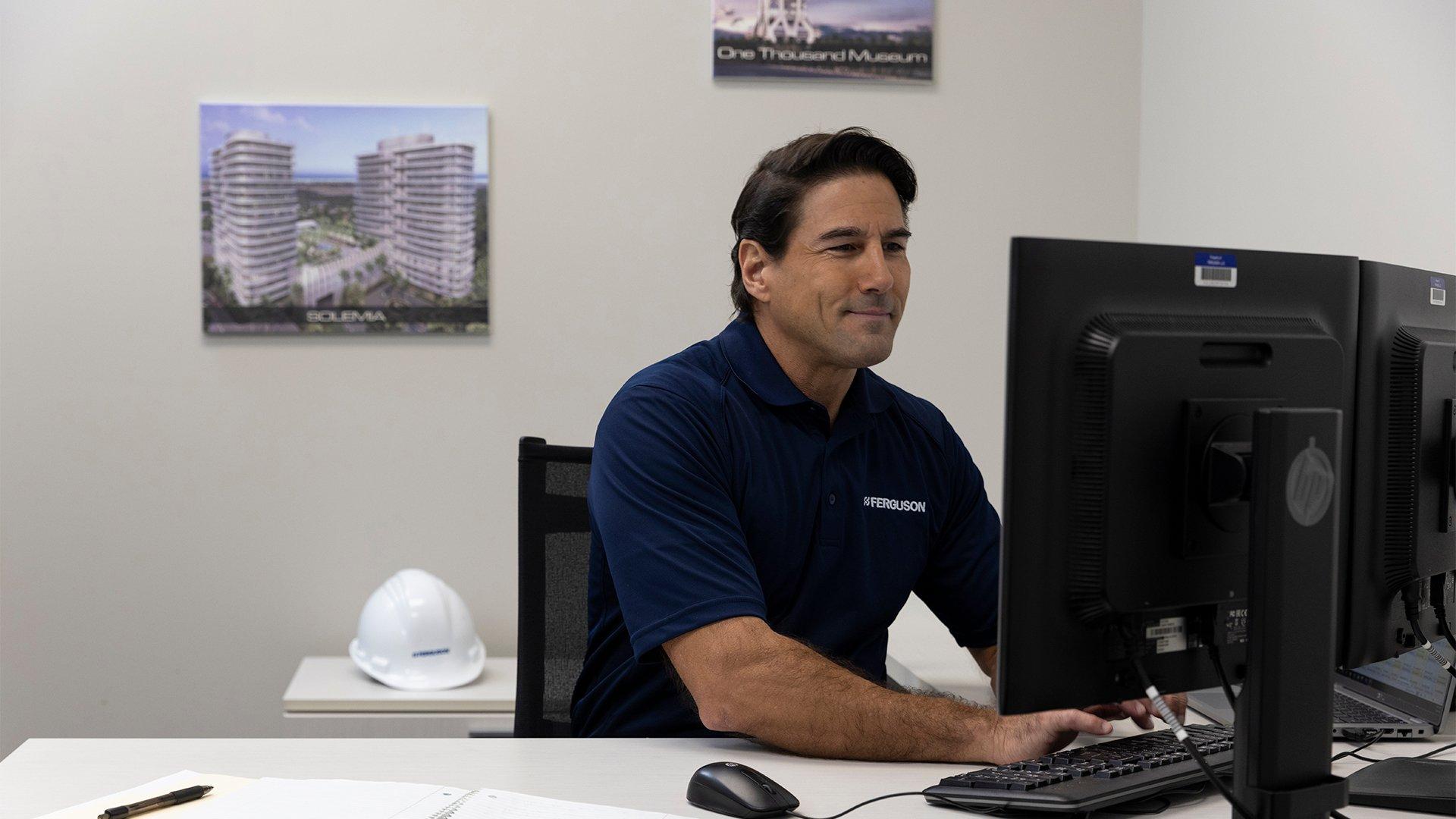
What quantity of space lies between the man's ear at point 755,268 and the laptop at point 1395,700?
809 millimetres

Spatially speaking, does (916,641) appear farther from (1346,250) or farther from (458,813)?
(458,813)

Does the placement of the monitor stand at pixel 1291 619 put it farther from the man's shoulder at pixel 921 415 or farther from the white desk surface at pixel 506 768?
the man's shoulder at pixel 921 415

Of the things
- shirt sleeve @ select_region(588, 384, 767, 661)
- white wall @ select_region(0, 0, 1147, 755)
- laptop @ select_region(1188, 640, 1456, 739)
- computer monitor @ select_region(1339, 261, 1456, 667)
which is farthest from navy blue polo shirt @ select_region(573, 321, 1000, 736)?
white wall @ select_region(0, 0, 1147, 755)

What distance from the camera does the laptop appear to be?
1478 millimetres

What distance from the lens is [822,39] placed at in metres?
3.02

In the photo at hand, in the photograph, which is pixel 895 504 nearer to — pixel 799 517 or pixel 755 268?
pixel 799 517

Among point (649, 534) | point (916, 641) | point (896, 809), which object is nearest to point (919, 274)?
point (916, 641)

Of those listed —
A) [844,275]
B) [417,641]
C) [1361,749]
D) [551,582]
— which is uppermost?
[844,275]

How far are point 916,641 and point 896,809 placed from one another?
A: 42.6 inches

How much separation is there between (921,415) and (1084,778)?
73 centimetres

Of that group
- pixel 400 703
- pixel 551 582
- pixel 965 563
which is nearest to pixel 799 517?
pixel 965 563

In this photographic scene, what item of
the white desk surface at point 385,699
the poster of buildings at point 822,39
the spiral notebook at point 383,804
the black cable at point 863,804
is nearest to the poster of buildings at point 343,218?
the poster of buildings at point 822,39

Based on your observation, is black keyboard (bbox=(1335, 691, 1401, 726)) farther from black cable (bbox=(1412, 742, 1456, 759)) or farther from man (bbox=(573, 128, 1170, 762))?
man (bbox=(573, 128, 1170, 762))

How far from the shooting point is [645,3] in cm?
297
